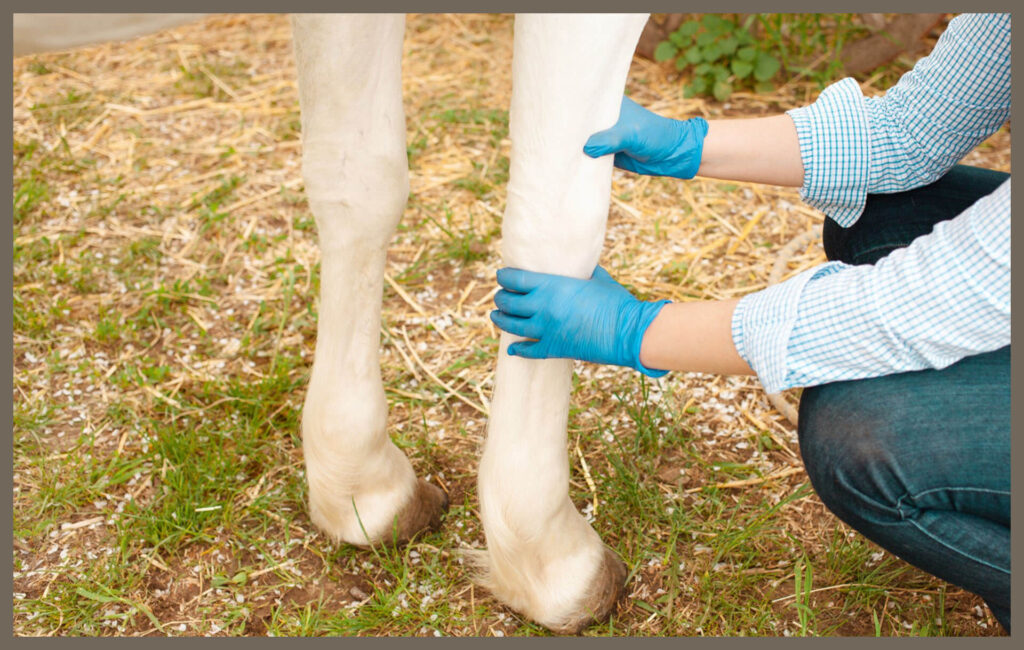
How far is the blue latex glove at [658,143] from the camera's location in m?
1.18

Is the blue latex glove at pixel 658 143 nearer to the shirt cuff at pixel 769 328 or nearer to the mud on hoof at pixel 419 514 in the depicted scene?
the shirt cuff at pixel 769 328

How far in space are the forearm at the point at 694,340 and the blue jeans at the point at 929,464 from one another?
11cm

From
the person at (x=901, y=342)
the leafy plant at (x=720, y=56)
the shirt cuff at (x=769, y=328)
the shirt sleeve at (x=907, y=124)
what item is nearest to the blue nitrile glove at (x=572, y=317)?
the person at (x=901, y=342)

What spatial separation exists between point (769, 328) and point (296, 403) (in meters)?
0.86

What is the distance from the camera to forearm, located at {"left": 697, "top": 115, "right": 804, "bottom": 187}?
1241 millimetres

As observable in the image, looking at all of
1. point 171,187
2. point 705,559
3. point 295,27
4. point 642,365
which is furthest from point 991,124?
point 171,187

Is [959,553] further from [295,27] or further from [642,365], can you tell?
[295,27]

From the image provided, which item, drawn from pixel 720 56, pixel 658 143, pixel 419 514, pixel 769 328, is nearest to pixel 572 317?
pixel 769 328

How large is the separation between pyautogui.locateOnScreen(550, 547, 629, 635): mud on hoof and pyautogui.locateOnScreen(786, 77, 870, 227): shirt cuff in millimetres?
544

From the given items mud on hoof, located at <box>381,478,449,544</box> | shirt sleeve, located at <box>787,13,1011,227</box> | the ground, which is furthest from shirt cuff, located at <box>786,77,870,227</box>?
mud on hoof, located at <box>381,478,449,544</box>

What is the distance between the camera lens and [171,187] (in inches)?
82.8

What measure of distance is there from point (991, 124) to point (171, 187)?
1614mm

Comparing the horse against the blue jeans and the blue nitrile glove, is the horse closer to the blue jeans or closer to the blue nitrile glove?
the blue nitrile glove

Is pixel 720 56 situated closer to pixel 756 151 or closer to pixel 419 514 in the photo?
pixel 756 151
